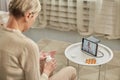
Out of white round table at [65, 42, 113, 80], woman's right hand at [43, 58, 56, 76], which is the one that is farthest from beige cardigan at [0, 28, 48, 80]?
white round table at [65, 42, 113, 80]

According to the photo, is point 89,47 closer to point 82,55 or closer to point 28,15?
point 82,55

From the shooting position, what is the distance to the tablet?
2.11 meters

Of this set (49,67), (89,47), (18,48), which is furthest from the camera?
(89,47)

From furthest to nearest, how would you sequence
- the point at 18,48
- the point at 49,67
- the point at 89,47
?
1. the point at 89,47
2. the point at 49,67
3. the point at 18,48

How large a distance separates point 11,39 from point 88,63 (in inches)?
38.5

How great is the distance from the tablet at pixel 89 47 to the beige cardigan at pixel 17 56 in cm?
95

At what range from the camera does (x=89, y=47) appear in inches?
85.0

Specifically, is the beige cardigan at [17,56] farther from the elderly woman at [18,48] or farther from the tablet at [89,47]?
the tablet at [89,47]

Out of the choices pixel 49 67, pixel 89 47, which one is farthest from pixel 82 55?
pixel 49 67

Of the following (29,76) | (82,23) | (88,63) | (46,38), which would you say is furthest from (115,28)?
(29,76)

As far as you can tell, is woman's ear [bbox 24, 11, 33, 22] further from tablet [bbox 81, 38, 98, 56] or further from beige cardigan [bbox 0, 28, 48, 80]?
tablet [bbox 81, 38, 98, 56]

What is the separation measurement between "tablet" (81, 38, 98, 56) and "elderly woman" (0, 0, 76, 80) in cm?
93

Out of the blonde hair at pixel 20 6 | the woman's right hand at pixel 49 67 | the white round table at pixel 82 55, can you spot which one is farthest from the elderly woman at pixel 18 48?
the white round table at pixel 82 55

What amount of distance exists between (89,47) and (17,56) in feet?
3.48
